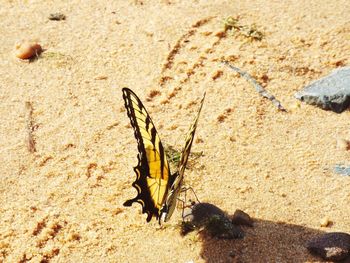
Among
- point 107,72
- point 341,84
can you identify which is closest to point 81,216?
point 107,72

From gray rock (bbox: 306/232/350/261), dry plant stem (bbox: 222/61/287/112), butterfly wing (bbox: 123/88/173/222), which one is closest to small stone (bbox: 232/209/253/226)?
gray rock (bbox: 306/232/350/261)

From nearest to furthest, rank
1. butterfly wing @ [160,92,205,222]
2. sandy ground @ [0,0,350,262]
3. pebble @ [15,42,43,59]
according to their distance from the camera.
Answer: butterfly wing @ [160,92,205,222]
sandy ground @ [0,0,350,262]
pebble @ [15,42,43,59]

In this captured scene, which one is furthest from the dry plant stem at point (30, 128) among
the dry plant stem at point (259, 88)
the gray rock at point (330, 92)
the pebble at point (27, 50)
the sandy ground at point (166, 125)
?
the gray rock at point (330, 92)

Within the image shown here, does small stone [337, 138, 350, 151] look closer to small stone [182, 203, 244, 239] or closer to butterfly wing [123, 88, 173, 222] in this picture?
small stone [182, 203, 244, 239]

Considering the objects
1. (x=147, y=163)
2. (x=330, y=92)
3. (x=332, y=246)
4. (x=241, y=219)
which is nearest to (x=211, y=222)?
(x=241, y=219)

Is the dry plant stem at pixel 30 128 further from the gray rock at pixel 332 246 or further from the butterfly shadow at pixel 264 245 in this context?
the gray rock at pixel 332 246

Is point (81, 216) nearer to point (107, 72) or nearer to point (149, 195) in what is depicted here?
point (149, 195)

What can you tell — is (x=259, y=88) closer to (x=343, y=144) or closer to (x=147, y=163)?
(x=343, y=144)
